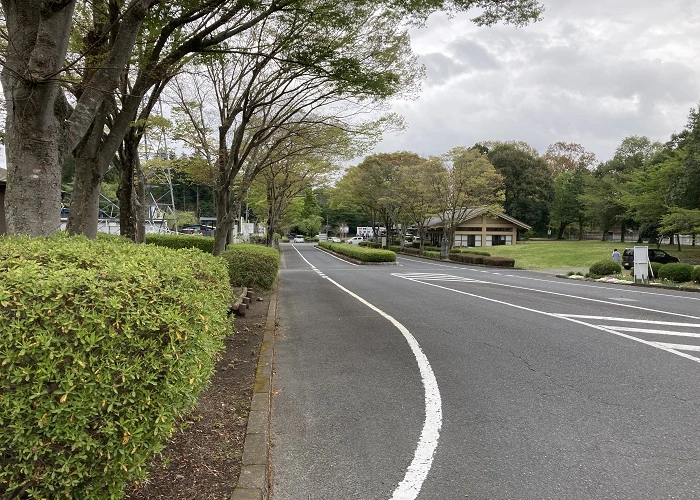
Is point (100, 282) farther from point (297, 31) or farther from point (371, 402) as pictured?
point (297, 31)

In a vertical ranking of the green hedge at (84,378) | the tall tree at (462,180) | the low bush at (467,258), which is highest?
the tall tree at (462,180)

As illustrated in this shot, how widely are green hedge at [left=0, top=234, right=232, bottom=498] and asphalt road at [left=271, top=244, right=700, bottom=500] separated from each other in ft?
3.55

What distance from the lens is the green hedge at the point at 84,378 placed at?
203 cm

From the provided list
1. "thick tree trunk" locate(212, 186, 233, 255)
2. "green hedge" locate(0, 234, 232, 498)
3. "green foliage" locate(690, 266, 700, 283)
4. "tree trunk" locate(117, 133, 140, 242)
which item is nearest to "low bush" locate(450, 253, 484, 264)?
"green foliage" locate(690, 266, 700, 283)

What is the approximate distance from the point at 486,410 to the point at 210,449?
237 centimetres

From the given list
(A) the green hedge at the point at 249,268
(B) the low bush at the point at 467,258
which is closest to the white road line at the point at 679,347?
(A) the green hedge at the point at 249,268

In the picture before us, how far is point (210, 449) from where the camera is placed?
319cm

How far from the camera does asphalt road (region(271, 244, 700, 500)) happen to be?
2.96 meters

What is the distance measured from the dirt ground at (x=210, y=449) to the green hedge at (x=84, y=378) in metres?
0.41

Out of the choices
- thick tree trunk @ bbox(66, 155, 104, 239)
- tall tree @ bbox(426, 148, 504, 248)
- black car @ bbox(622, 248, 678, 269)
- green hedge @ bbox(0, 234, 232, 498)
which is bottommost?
black car @ bbox(622, 248, 678, 269)

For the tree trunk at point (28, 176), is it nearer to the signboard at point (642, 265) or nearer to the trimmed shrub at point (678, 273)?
the signboard at point (642, 265)

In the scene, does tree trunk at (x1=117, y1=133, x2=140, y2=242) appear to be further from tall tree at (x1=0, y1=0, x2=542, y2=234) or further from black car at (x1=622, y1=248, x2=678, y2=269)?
black car at (x1=622, y1=248, x2=678, y2=269)

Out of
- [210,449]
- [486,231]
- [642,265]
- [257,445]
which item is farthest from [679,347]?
[486,231]

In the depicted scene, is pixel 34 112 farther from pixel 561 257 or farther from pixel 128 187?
pixel 561 257
